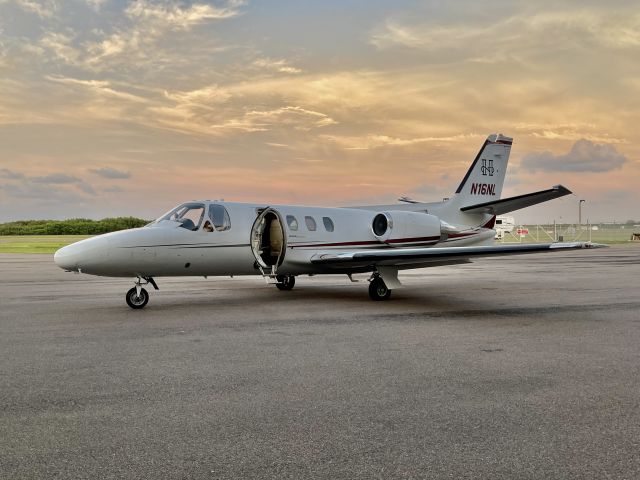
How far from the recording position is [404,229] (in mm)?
16359

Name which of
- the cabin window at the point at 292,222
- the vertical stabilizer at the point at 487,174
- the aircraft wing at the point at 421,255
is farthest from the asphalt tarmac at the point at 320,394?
the vertical stabilizer at the point at 487,174

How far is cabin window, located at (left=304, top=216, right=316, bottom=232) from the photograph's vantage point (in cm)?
1499

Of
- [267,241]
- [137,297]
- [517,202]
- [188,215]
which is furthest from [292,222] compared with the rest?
[517,202]

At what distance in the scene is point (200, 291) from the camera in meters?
16.5

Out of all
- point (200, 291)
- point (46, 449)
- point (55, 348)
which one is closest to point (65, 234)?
point (200, 291)

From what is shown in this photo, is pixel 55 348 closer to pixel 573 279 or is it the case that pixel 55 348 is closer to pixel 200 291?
pixel 200 291

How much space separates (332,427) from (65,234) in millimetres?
70904

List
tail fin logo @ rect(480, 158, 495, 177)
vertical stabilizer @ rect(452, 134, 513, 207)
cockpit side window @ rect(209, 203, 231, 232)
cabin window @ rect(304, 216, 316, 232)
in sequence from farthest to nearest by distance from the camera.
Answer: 1. tail fin logo @ rect(480, 158, 495, 177)
2. vertical stabilizer @ rect(452, 134, 513, 207)
3. cabin window @ rect(304, 216, 316, 232)
4. cockpit side window @ rect(209, 203, 231, 232)

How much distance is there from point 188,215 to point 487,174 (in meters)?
11.3

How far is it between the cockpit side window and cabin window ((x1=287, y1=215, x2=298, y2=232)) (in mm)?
1696

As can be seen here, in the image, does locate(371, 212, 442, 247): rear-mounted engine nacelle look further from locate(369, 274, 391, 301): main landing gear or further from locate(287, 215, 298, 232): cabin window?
locate(287, 215, 298, 232): cabin window

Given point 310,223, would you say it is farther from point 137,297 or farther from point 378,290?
point 137,297

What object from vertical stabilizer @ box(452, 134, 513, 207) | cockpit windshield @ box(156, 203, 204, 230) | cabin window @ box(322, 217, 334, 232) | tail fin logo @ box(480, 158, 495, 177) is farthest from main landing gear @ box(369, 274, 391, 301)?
tail fin logo @ box(480, 158, 495, 177)

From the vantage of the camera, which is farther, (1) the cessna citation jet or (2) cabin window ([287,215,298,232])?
(2) cabin window ([287,215,298,232])
